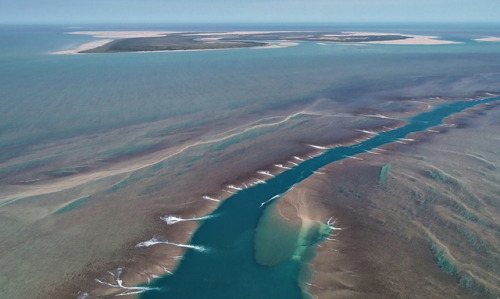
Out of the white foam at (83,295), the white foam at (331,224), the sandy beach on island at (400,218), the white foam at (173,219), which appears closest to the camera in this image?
the white foam at (83,295)

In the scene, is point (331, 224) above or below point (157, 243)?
above

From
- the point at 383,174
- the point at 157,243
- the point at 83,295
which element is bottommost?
the point at 83,295

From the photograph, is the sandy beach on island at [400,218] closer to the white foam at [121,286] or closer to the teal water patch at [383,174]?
the teal water patch at [383,174]

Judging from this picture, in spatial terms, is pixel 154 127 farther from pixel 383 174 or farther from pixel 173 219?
pixel 383 174

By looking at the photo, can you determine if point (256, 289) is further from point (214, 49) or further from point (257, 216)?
point (214, 49)

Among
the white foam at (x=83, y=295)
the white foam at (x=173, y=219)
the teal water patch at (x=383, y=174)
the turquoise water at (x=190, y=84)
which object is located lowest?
the white foam at (x=83, y=295)

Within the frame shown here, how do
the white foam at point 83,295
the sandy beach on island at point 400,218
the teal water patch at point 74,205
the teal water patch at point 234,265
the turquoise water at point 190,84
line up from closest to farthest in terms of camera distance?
the white foam at point 83,295 → the teal water patch at point 234,265 → the sandy beach on island at point 400,218 → the teal water patch at point 74,205 → the turquoise water at point 190,84

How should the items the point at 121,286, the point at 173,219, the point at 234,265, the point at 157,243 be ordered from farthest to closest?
the point at 173,219, the point at 157,243, the point at 234,265, the point at 121,286

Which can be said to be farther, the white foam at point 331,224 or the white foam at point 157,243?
the white foam at point 331,224

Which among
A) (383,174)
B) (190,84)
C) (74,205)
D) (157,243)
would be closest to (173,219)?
(157,243)

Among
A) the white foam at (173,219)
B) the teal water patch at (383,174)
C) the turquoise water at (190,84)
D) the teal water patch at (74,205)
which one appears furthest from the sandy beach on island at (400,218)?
the turquoise water at (190,84)
